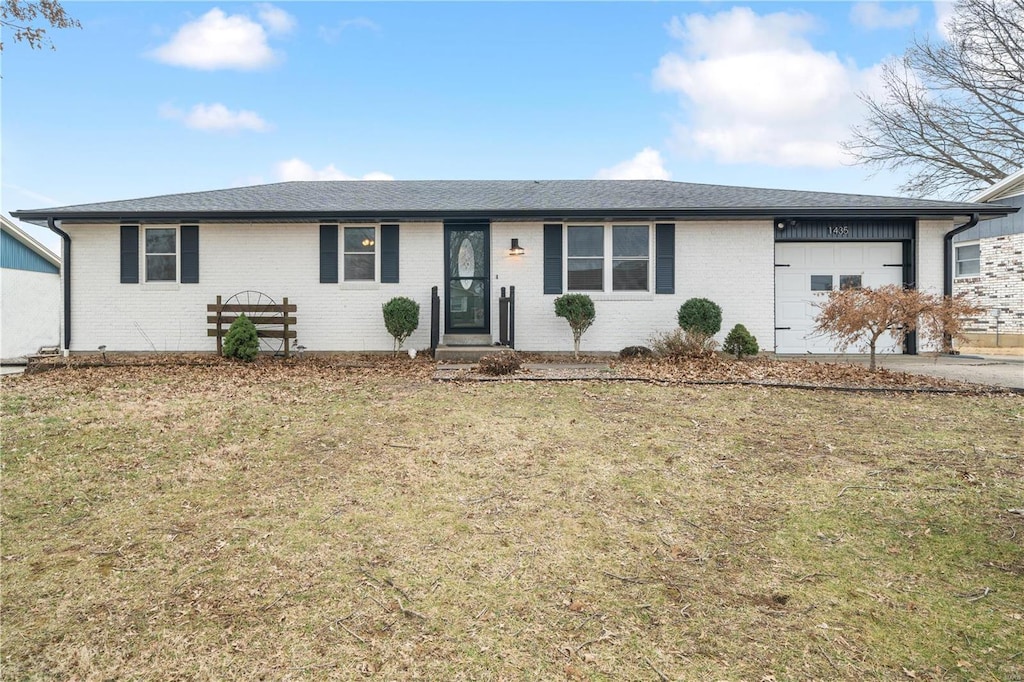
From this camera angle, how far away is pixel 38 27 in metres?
7.16

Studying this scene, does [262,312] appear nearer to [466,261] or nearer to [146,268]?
[146,268]

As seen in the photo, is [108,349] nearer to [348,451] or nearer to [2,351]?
[2,351]

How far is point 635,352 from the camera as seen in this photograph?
10.6 meters

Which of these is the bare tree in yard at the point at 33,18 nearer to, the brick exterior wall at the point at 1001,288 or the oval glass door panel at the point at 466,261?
the oval glass door panel at the point at 466,261

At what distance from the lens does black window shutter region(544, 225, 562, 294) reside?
436 inches

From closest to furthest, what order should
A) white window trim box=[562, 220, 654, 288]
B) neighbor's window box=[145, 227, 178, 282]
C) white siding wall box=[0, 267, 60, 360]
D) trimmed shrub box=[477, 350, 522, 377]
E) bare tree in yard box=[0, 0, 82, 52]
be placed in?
1. bare tree in yard box=[0, 0, 82, 52]
2. trimmed shrub box=[477, 350, 522, 377]
3. white window trim box=[562, 220, 654, 288]
4. neighbor's window box=[145, 227, 178, 282]
5. white siding wall box=[0, 267, 60, 360]

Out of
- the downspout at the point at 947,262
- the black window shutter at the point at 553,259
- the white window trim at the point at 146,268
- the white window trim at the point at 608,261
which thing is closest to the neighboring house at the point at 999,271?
the downspout at the point at 947,262

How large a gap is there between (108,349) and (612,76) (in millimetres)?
16309

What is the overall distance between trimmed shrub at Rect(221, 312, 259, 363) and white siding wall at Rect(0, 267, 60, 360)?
10.5 m

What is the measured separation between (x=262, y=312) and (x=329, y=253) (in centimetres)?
188

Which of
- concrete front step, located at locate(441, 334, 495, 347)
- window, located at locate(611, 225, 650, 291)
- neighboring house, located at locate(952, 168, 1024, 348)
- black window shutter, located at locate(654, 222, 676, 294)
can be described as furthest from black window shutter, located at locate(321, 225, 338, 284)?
neighboring house, located at locate(952, 168, 1024, 348)

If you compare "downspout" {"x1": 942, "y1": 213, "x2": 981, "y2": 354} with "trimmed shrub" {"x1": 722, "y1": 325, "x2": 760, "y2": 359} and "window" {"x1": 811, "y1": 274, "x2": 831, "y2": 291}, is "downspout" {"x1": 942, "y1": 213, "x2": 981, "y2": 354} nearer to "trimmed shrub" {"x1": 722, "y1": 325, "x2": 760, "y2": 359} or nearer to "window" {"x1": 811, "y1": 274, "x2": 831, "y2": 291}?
"window" {"x1": 811, "y1": 274, "x2": 831, "y2": 291}

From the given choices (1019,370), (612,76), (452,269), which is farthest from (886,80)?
(452,269)

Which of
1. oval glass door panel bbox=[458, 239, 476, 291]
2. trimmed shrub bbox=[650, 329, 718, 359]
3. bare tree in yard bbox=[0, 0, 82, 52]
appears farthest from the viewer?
oval glass door panel bbox=[458, 239, 476, 291]
